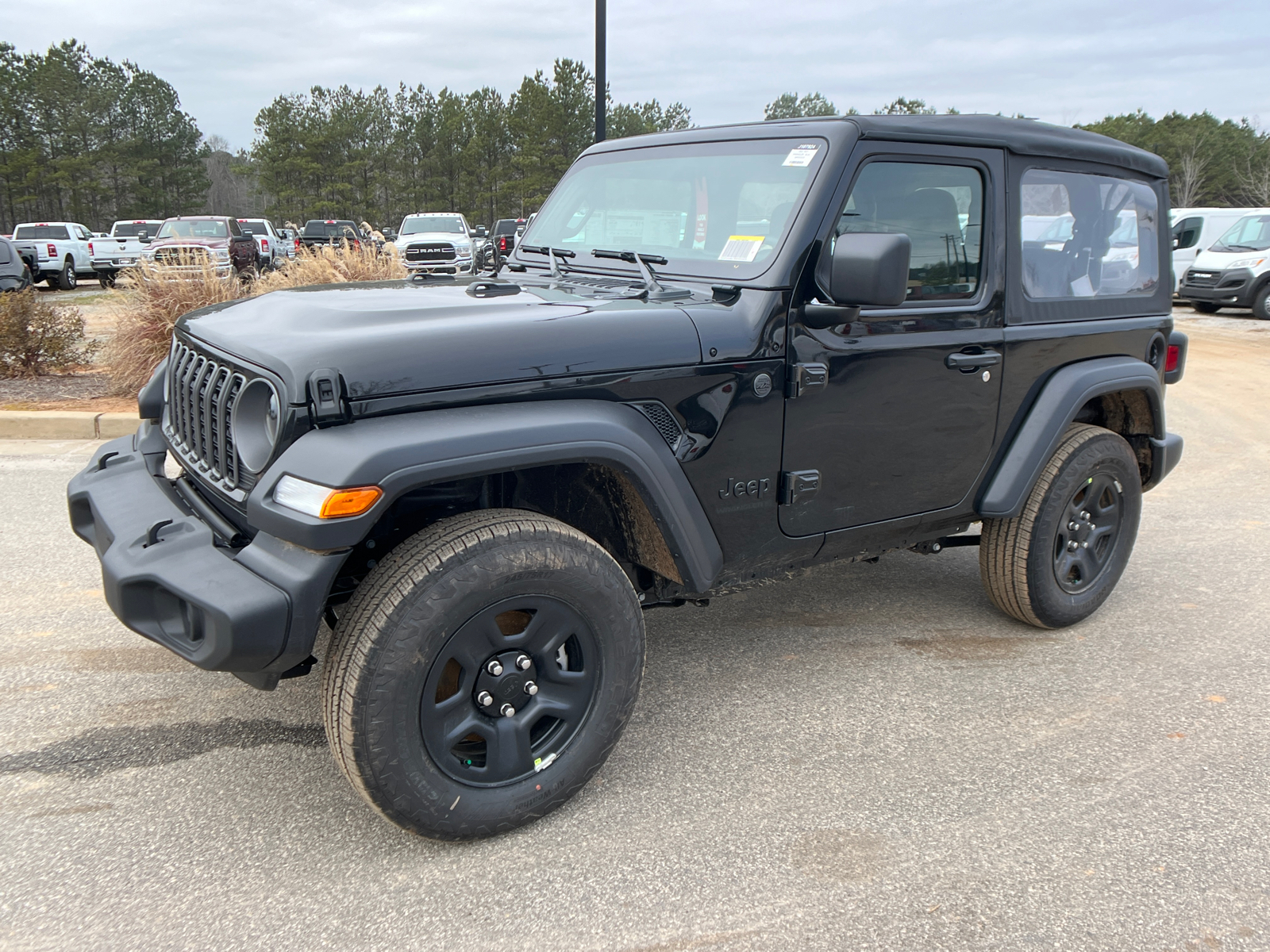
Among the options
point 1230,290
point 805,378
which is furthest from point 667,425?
point 1230,290

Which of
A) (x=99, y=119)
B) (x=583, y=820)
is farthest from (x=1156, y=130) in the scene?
(x=583, y=820)

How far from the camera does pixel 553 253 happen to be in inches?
139

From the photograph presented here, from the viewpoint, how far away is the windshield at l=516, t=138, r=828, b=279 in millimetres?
2881

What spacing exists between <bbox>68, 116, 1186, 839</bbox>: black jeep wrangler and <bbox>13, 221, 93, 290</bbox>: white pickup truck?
76.3 ft

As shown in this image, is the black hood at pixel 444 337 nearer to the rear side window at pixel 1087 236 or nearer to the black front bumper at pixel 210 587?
the black front bumper at pixel 210 587

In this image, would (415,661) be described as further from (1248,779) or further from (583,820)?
(1248,779)

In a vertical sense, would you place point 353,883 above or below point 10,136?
below

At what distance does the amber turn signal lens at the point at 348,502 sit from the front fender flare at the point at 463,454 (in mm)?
14

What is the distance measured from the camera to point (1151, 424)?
3971 mm

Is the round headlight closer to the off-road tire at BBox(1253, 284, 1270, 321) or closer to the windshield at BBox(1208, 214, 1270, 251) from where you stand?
the off-road tire at BBox(1253, 284, 1270, 321)

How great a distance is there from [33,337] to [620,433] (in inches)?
334

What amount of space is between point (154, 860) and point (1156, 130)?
201 feet

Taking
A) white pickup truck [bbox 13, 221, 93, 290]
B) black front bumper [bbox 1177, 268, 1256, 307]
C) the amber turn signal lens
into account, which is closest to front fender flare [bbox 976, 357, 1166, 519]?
the amber turn signal lens

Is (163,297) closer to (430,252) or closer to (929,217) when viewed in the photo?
(929,217)
